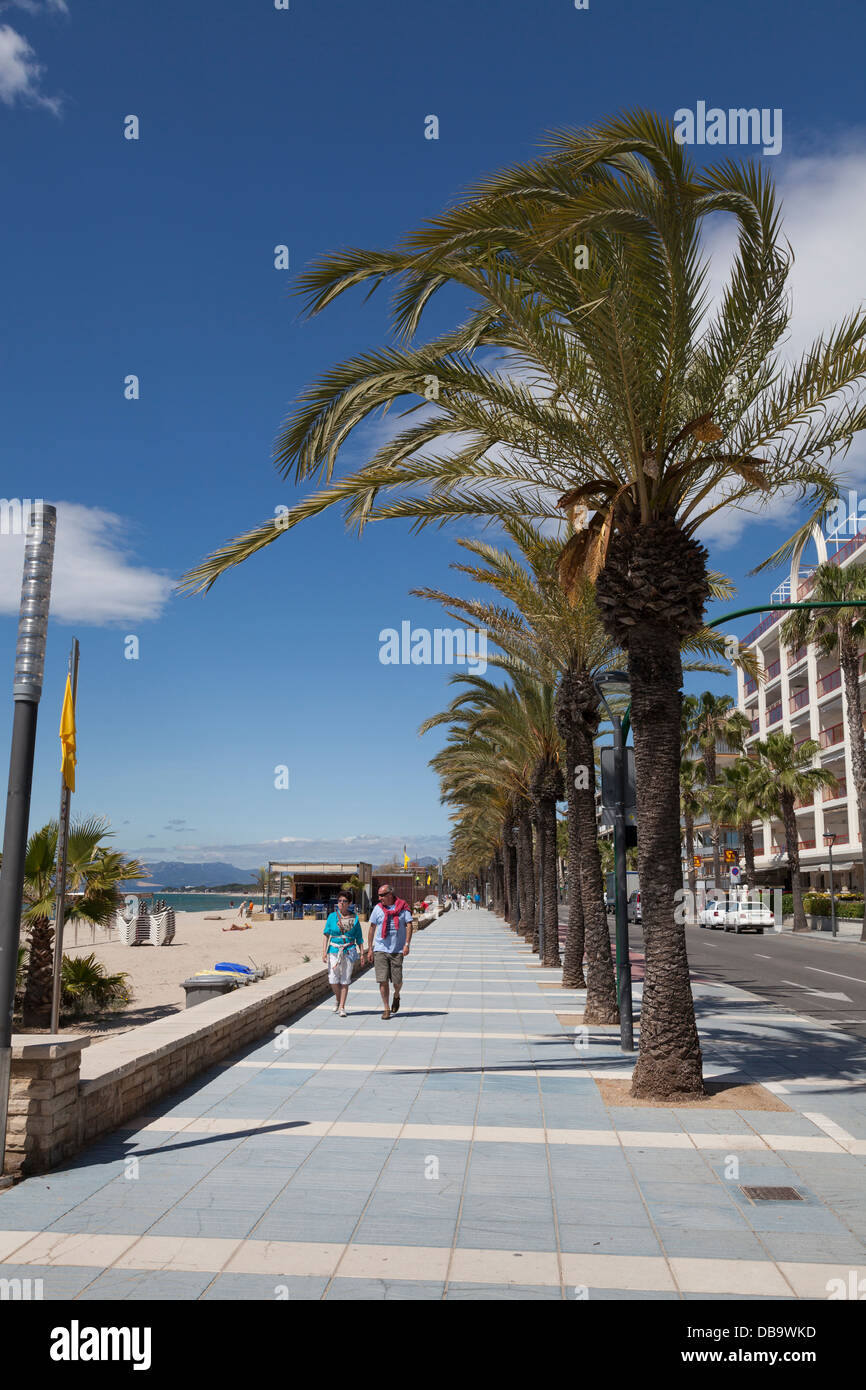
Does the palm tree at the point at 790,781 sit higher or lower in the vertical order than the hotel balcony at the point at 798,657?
lower

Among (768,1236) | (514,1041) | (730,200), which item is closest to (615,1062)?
(514,1041)

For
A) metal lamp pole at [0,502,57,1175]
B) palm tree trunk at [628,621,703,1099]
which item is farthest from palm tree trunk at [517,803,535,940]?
metal lamp pole at [0,502,57,1175]

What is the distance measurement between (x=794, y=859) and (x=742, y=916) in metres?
3.35

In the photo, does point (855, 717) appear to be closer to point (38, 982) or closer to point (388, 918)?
point (388, 918)

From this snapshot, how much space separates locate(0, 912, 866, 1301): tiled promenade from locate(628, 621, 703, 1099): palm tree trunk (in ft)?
1.52

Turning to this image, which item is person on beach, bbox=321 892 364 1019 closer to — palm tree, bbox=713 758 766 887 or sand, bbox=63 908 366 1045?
sand, bbox=63 908 366 1045

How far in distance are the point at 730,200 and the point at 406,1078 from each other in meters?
Result: 8.06

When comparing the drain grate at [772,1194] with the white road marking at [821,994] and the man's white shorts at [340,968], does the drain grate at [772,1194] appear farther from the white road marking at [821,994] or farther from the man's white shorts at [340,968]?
the white road marking at [821,994]

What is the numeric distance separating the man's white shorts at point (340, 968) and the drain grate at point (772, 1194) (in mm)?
7814

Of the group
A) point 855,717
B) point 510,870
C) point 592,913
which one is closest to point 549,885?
point 592,913

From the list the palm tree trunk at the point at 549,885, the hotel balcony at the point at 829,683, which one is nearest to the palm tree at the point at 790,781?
the hotel balcony at the point at 829,683

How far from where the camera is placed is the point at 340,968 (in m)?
13.3

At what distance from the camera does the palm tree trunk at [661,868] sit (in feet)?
28.2
